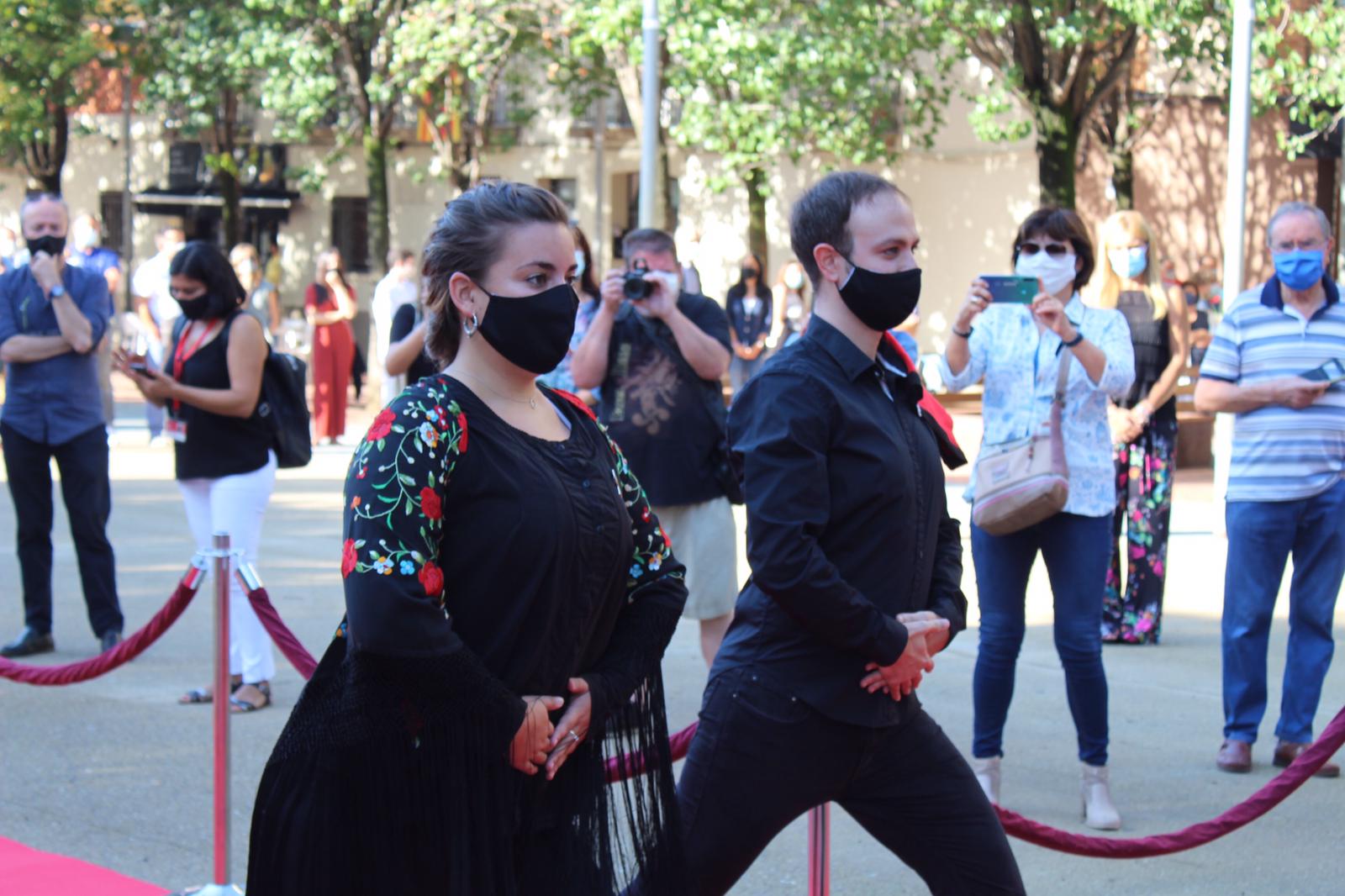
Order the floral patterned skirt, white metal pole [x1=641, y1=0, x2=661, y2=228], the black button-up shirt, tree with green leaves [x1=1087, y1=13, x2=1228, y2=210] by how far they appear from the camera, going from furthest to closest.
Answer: tree with green leaves [x1=1087, y1=13, x2=1228, y2=210], white metal pole [x1=641, y1=0, x2=661, y2=228], the floral patterned skirt, the black button-up shirt

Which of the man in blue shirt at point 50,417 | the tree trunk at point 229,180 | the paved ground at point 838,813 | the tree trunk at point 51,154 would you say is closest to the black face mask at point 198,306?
the man in blue shirt at point 50,417

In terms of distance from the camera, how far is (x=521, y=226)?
9.78ft

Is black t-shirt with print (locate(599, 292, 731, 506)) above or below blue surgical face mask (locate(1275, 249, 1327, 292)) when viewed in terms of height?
below

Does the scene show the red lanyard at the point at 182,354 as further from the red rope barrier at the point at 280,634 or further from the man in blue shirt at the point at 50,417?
the red rope barrier at the point at 280,634

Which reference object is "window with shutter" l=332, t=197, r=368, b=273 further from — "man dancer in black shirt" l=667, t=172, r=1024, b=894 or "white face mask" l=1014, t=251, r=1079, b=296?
"man dancer in black shirt" l=667, t=172, r=1024, b=894

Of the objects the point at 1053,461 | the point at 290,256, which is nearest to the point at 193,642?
the point at 1053,461

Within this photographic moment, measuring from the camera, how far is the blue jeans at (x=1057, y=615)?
5438 mm

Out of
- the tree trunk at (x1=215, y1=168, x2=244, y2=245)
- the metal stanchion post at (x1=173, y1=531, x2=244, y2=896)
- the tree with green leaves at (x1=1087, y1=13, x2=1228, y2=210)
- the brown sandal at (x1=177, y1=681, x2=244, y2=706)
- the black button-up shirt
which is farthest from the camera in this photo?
the tree trunk at (x1=215, y1=168, x2=244, y2=245)

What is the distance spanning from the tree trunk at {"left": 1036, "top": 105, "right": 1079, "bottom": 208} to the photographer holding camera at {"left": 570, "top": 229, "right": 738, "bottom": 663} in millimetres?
14011

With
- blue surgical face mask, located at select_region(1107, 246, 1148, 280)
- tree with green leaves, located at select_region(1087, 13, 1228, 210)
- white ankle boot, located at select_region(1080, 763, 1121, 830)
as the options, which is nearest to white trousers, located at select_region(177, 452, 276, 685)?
white ankle boot, located at select_region(1080, 763, 1121, 830)

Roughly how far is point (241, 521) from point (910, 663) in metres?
4.20

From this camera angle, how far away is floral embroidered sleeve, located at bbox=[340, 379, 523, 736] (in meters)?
2.70

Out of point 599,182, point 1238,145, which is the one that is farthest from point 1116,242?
point 599,182

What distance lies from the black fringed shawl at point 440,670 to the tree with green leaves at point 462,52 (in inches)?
730
